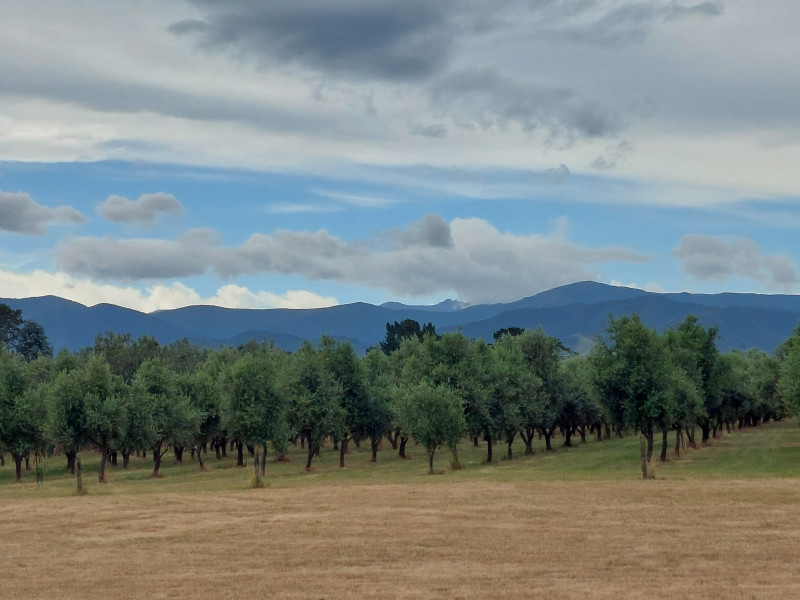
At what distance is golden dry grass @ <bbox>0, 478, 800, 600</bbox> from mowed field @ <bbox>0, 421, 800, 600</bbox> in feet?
0.31

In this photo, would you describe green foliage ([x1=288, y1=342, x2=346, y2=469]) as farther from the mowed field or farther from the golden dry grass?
the golden dry grass

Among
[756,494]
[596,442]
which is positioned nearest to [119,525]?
[756,494]

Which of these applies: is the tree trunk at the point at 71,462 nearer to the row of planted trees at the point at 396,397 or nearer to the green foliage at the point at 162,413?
the row of planted trees at the point at 396,397

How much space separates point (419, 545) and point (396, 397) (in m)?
69.2

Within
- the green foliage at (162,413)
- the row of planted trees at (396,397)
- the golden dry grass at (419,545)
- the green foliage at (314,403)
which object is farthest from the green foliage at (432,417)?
the golden dry grass at (419,545)

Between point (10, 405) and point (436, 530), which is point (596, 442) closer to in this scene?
point (10, 405)

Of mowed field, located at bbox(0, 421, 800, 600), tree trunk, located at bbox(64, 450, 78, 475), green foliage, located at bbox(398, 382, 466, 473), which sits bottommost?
tree trunk, located at bbox(64, 450, 78, 475)

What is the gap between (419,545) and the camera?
118ft

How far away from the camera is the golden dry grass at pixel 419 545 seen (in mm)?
28438

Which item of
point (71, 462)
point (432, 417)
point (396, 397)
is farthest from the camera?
point (71, 462)

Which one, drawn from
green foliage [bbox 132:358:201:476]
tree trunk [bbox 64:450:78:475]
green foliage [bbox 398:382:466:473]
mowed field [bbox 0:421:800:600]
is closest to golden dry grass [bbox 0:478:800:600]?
mowed field [bbox 0:421:800:600]

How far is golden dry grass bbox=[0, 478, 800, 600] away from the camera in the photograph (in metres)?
28.4

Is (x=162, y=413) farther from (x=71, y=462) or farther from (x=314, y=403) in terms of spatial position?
(x=314, y=403)

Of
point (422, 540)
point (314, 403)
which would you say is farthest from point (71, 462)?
point (422, 540)
